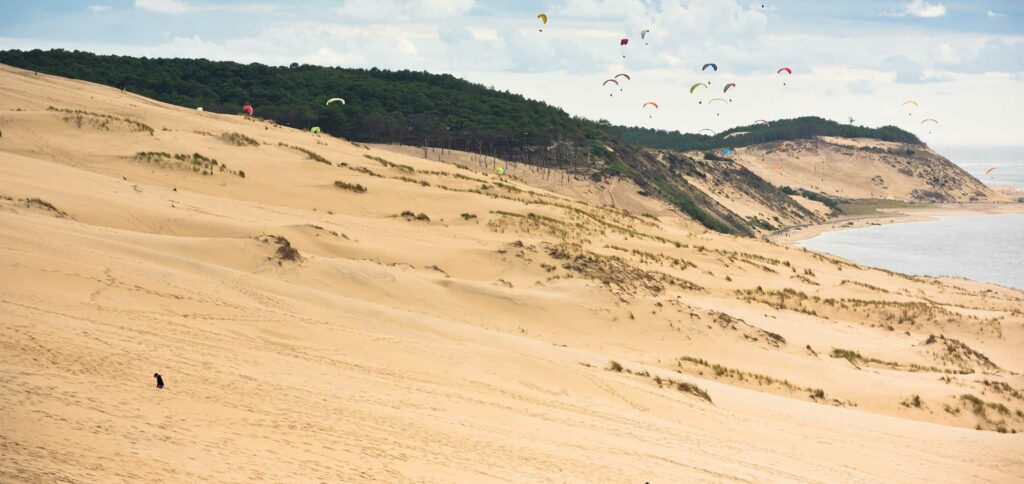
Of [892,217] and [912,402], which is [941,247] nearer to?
[892,217]

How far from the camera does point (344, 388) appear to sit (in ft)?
36.5

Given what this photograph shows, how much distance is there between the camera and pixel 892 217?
102m

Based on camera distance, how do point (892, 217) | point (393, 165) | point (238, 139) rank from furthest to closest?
point (892, 217)
point (393, 165)
point (238, 139)

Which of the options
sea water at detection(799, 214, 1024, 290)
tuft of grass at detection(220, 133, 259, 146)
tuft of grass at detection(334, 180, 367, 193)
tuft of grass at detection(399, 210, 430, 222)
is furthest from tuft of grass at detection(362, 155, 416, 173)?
sea water at detection(799, 214, 1024, 290)

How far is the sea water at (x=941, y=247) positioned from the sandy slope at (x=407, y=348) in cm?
2256

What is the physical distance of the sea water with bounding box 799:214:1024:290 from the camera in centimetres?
5478

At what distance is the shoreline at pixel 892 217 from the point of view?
80688 mm

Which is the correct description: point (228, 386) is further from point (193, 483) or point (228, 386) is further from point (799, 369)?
point (799, 369)

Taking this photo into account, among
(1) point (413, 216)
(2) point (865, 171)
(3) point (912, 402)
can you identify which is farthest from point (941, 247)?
(2) point (865, 171)

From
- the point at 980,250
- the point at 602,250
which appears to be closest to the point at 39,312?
the point at 602,250

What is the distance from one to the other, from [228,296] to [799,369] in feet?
41.6

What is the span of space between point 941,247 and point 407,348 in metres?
64.7

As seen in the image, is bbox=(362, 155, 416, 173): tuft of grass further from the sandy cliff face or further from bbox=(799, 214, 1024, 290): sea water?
the sandy cliff face

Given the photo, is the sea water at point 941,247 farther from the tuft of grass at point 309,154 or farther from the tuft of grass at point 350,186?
the tuft of grass at point 309,154
